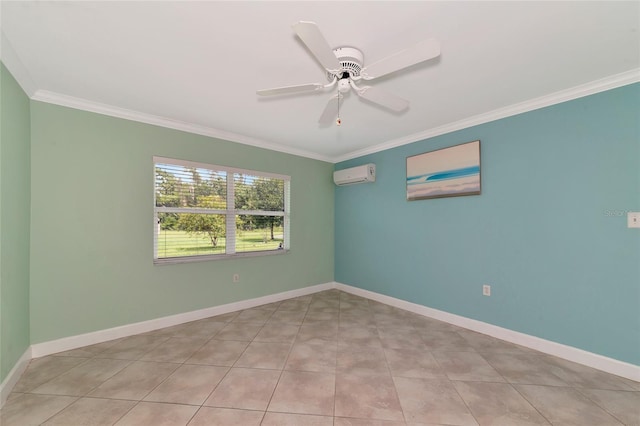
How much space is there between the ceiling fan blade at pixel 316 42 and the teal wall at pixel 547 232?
2.32 metres

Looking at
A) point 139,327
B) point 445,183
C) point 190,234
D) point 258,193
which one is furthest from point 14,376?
point 445,183

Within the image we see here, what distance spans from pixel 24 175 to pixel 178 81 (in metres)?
1.57

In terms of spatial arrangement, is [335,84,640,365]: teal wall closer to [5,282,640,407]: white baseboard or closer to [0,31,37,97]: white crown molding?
[5,282,640,407]: white baseboard

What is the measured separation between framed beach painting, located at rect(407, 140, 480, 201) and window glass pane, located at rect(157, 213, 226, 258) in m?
2.72

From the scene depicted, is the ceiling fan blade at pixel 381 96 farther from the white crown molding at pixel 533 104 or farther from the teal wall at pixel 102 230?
the teal wall at pixel 102 230

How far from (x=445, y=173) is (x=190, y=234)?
3341mm

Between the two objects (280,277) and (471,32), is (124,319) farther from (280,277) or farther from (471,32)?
(471,32)

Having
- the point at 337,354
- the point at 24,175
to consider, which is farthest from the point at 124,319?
the point at 337,354

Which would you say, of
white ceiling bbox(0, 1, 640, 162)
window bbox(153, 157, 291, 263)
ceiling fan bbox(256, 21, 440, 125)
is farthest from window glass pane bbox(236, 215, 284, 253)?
ceiling fan bbox(256, 21, 440, 125)

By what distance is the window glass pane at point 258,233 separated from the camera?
12.8ft

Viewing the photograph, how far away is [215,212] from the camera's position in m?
3.60

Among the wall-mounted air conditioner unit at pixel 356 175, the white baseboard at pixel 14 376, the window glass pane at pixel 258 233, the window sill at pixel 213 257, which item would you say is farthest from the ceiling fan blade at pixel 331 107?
the white baseboard at pixel 14 376

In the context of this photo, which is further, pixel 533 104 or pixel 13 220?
pixel 533 104

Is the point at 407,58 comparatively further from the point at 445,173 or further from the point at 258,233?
the point at 258,233
